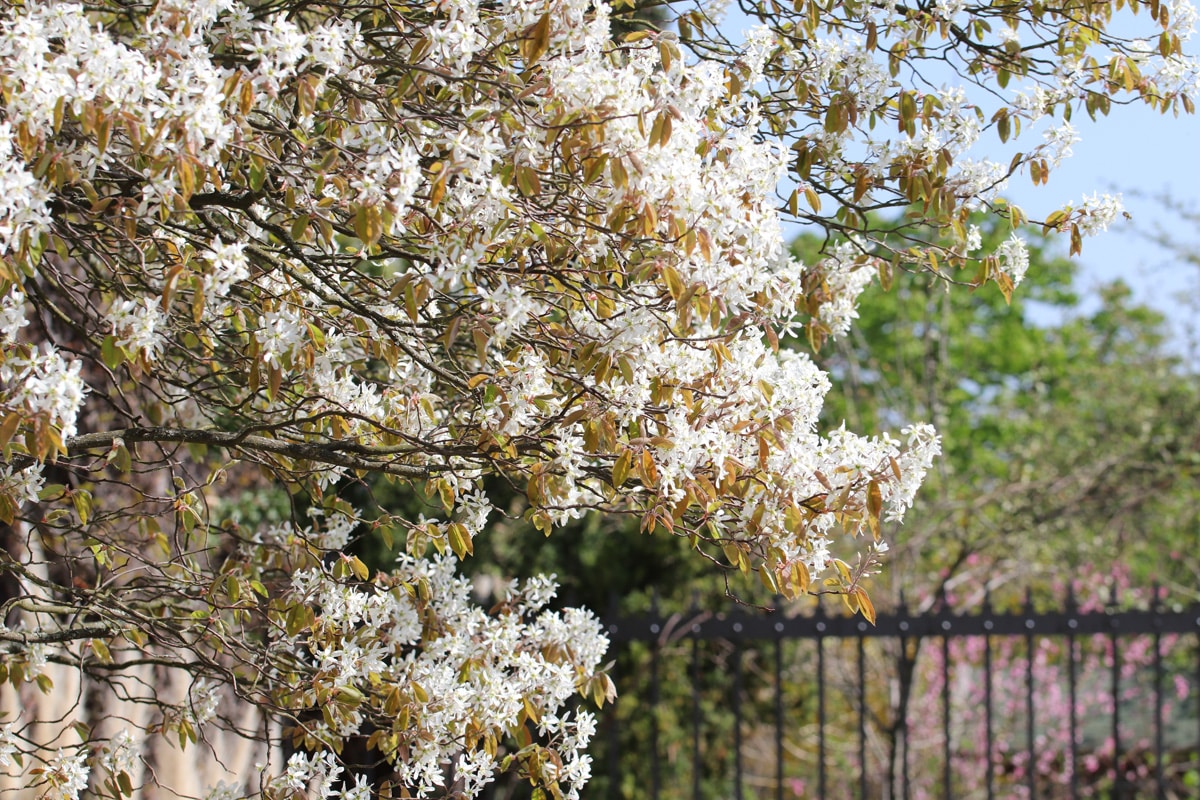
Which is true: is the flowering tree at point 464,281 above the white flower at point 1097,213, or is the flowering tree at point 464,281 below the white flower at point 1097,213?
below

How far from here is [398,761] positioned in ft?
9.20

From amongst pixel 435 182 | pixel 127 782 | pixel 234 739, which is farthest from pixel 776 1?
pixel 234 739

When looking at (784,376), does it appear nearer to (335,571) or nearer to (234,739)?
(335,571)

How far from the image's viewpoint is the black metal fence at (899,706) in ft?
15.7

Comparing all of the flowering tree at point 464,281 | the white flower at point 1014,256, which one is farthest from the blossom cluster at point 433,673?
the white flower at point 1014,256

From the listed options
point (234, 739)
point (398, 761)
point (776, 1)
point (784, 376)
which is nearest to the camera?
point (784, 376)

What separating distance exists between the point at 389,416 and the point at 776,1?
148cm

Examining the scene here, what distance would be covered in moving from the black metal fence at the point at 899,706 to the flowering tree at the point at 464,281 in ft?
5.46

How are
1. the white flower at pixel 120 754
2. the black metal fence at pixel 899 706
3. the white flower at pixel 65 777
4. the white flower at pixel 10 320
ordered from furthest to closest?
the black metal fence at pixel 899 706, the white flower at pixel 120 754, the white flower at pixel 65 777, the white flower at pixel 10 320

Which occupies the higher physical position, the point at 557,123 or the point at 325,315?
the point at 557,123

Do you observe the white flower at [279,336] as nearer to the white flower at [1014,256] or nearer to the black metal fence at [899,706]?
the white flower at [1014,256]

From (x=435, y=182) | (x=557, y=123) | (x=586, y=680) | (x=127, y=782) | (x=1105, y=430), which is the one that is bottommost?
(x=127, y=782)

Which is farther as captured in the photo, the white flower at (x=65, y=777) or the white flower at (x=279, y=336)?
the white flower at (x=65, y=777)

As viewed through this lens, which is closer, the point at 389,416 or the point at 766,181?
the point at 766,181
